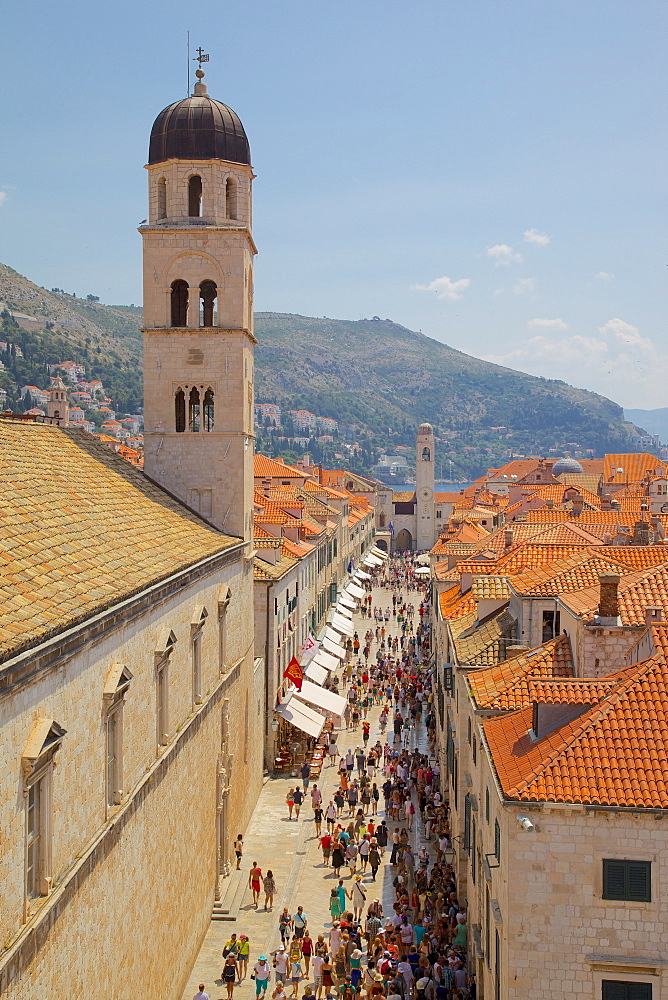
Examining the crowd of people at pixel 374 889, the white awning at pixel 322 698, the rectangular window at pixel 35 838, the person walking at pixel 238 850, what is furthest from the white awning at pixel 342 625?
the rectangular window at pixel 35 838

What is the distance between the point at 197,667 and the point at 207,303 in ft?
40.7

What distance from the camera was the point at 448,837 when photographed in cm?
2995

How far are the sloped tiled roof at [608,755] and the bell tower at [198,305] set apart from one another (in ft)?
50.8

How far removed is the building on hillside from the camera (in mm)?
12852

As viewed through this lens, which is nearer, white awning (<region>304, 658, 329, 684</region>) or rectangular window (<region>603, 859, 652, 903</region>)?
rectangular window (<region>603, 859, 652, 903</region>)

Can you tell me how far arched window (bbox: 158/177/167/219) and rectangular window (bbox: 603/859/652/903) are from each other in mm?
22713

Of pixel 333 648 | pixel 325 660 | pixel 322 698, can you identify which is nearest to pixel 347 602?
pixel 333 648

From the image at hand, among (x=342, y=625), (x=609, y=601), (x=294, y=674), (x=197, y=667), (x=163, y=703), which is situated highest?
(x=609, y=601)

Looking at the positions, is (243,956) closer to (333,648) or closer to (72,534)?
(72,534)

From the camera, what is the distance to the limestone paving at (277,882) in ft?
76.0

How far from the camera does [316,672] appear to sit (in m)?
47.3

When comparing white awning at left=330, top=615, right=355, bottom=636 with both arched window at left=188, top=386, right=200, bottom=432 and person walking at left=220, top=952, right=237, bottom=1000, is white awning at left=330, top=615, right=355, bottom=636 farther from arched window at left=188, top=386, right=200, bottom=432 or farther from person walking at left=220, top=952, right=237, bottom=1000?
person walking at left=220, top=952, right=237, bottom=1000

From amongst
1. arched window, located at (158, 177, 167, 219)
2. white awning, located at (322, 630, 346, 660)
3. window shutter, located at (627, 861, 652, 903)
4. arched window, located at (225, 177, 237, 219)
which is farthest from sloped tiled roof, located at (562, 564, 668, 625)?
white awning, located at (322, 630, 346, 660)

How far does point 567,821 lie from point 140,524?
11.5m
